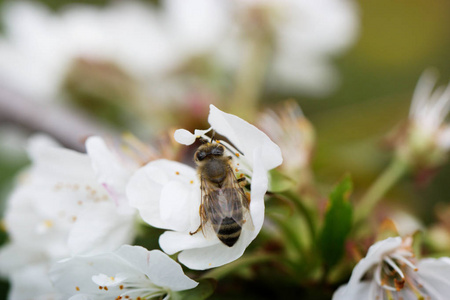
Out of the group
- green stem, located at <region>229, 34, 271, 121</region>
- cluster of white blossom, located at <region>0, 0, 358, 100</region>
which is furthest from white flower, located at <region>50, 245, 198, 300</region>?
cluster of white blossom, located at <region>0, 0, 358, 100</region>

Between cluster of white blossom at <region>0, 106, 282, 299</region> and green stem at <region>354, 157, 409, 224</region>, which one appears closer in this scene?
cluster of white blossom at <region>0, 106, 282, 299</region>

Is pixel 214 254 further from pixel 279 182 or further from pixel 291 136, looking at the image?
pixel 291 136

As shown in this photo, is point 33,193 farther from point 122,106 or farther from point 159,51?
point 159,51

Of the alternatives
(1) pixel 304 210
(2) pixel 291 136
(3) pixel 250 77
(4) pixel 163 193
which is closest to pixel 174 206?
(4) pixel 163 193

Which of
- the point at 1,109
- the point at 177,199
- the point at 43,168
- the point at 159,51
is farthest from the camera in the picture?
the point at 159,51

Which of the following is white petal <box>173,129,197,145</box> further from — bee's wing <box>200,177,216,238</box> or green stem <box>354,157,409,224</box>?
green stem <box>354,157,409,224</box>

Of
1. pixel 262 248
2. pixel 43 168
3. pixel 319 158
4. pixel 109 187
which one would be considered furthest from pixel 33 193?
pixel 319 158

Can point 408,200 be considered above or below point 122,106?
below
